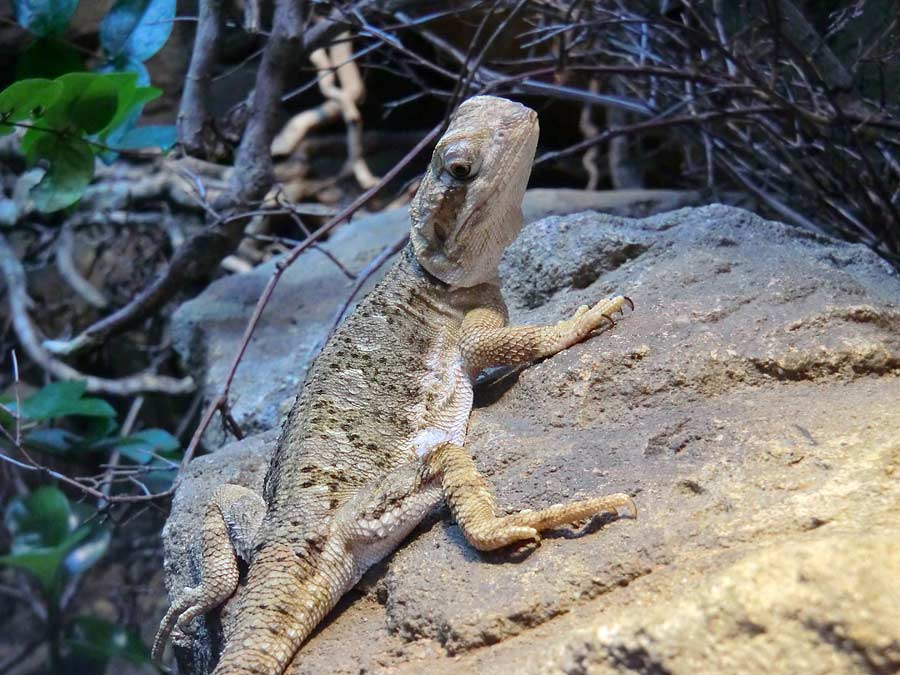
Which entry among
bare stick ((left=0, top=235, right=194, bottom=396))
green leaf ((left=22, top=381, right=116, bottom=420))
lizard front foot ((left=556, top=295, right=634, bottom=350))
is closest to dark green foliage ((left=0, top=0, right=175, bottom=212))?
green leaf ((left=22, top=381, right=116, bottom=420))

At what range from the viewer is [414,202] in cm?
318

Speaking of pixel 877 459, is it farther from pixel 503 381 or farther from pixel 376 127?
pixel 376 127

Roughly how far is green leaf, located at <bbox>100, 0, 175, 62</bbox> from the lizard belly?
8.86 feet

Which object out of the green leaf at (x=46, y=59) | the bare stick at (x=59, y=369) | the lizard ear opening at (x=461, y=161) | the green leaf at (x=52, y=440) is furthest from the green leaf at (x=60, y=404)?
the lizard ear opening at (x=461, y=161)

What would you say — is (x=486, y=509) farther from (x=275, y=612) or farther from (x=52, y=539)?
(x=52, y=539)

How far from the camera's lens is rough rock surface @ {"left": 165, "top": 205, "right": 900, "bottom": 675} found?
1599 mm

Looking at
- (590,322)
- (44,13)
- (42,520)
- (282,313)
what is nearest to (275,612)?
(590,322)

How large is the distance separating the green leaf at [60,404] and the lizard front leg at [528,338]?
8.16 feet

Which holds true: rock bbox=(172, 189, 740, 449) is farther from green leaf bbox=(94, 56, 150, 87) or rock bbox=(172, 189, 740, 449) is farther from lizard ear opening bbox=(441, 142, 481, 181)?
lizard ear opening bbox=(441, 142, 481, 181)

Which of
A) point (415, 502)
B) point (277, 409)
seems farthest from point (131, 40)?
point (415, 502)

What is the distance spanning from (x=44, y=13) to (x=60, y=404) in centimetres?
203

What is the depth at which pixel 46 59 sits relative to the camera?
→ 15.9ft

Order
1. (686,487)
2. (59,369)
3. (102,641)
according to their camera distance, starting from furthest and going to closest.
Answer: (59,369) < (102,641) < (686,487)

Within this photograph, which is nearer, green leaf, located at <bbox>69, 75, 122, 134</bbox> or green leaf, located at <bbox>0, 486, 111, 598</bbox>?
green leaf, located at <bbox>69, 75, 122, 134</bbox>
